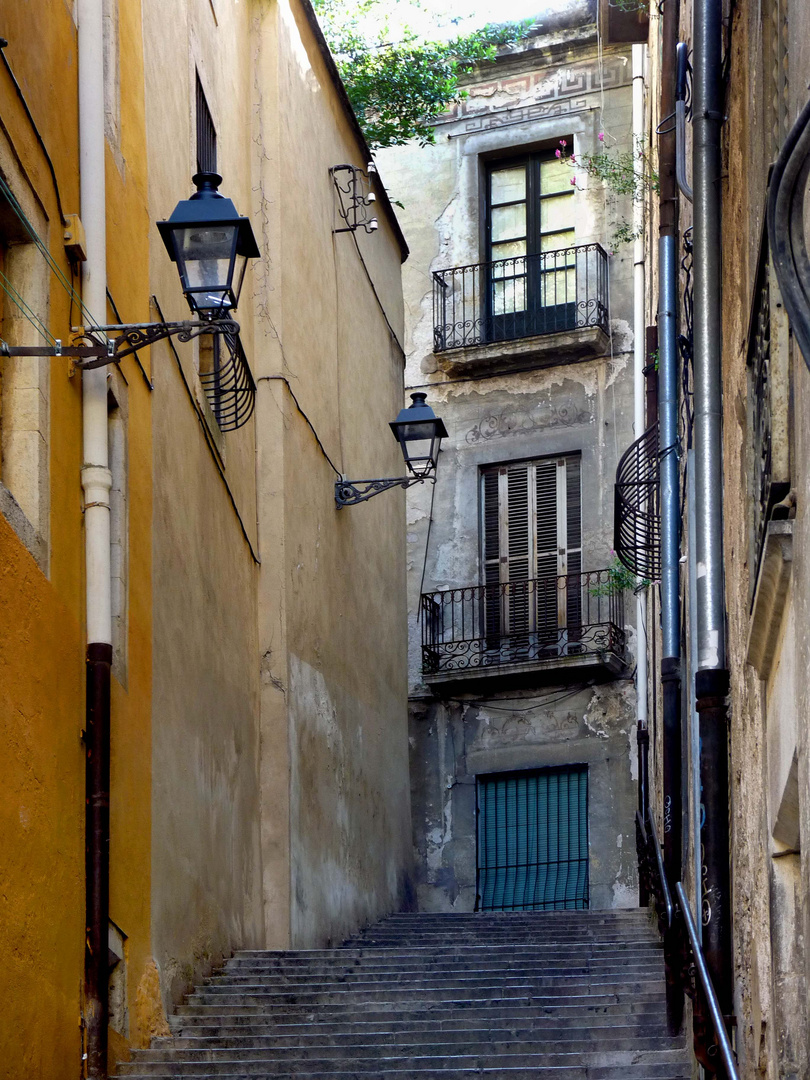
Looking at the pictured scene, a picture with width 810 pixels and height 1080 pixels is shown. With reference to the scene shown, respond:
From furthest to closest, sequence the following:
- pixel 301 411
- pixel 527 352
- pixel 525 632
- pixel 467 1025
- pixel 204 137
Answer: pixel 527 352
pixel 525 632
pixel 301 411
pixel 204 137
pixel 467 1025

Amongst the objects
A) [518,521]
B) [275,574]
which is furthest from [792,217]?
[518,521]

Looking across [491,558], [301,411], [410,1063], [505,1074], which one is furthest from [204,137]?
[491,558]

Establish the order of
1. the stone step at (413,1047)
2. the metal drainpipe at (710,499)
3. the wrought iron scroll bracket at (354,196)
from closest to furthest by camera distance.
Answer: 1. the metal drainpipe at (710,499)
2. the stone step at (413,1047)
3. the wrought iron scroll bracket at (354,196)

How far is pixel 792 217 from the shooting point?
8.43ft

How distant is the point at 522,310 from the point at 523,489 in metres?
2.35

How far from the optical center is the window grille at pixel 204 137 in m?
11.7

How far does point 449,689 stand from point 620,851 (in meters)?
2.79

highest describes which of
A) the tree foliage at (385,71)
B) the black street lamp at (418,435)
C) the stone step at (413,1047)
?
the tree foliage at (385,71)

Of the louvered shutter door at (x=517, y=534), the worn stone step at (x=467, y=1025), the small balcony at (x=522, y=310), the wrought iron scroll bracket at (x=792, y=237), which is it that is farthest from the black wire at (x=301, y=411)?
the wrought iron scroll bracket at (x=792, y=237)

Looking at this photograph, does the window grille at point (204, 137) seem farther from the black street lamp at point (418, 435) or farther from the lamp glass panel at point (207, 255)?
the lamp glass panel at point (207, 255)

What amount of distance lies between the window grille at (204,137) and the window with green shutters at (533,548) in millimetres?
8984

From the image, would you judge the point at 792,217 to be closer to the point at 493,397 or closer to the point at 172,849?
the point at 172,849

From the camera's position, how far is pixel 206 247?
24.5 ft

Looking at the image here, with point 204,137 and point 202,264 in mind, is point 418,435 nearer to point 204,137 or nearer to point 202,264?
point 204,137
